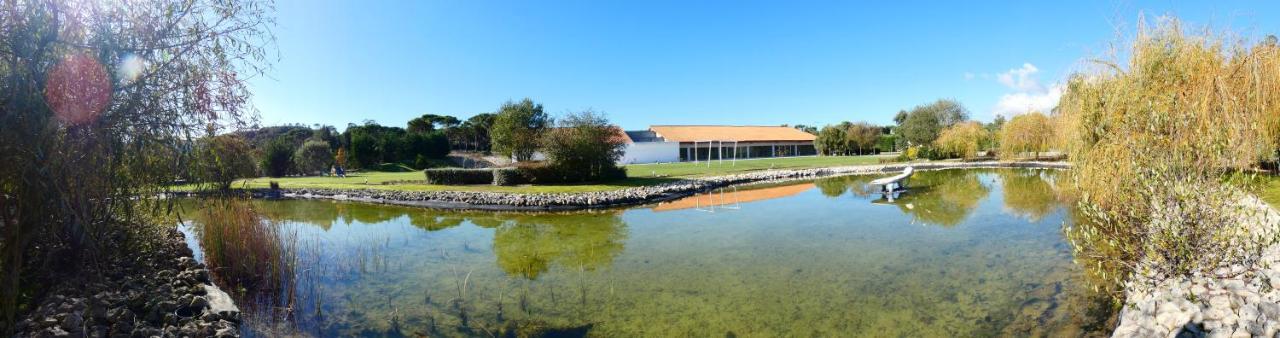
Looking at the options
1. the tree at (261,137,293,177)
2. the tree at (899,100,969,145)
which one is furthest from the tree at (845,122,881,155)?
the tree at (261,137,293,177)

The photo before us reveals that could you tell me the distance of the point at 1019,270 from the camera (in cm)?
712

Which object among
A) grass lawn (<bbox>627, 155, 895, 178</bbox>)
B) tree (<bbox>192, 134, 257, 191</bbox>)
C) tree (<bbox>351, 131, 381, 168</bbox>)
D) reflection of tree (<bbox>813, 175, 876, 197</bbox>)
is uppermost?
tree (<bbox>351, 131, 381, 168</bbox>)

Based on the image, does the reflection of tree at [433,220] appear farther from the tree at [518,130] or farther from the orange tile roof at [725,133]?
the orange tile roof at [725,133]

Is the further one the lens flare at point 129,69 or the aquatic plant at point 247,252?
the aquatic plant at point 247,252

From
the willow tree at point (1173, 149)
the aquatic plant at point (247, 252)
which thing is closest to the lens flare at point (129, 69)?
the aquatic plant at point (247, 252)

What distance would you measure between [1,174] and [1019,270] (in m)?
9.77

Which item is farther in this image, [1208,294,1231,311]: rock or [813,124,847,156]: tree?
[813,124,847,156]: tree

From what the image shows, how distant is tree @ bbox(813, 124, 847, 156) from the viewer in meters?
52.8

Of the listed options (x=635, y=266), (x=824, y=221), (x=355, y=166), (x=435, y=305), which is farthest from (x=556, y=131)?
(x=355, y=166)

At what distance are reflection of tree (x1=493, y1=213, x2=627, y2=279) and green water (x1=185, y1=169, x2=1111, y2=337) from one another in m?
0.05

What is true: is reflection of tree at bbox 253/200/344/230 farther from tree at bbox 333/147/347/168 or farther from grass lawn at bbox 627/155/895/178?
tree at bbox 333/147/347/168

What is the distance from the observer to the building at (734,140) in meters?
48.2

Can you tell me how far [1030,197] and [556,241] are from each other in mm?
13175

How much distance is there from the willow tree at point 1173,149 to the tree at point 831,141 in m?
43.8
